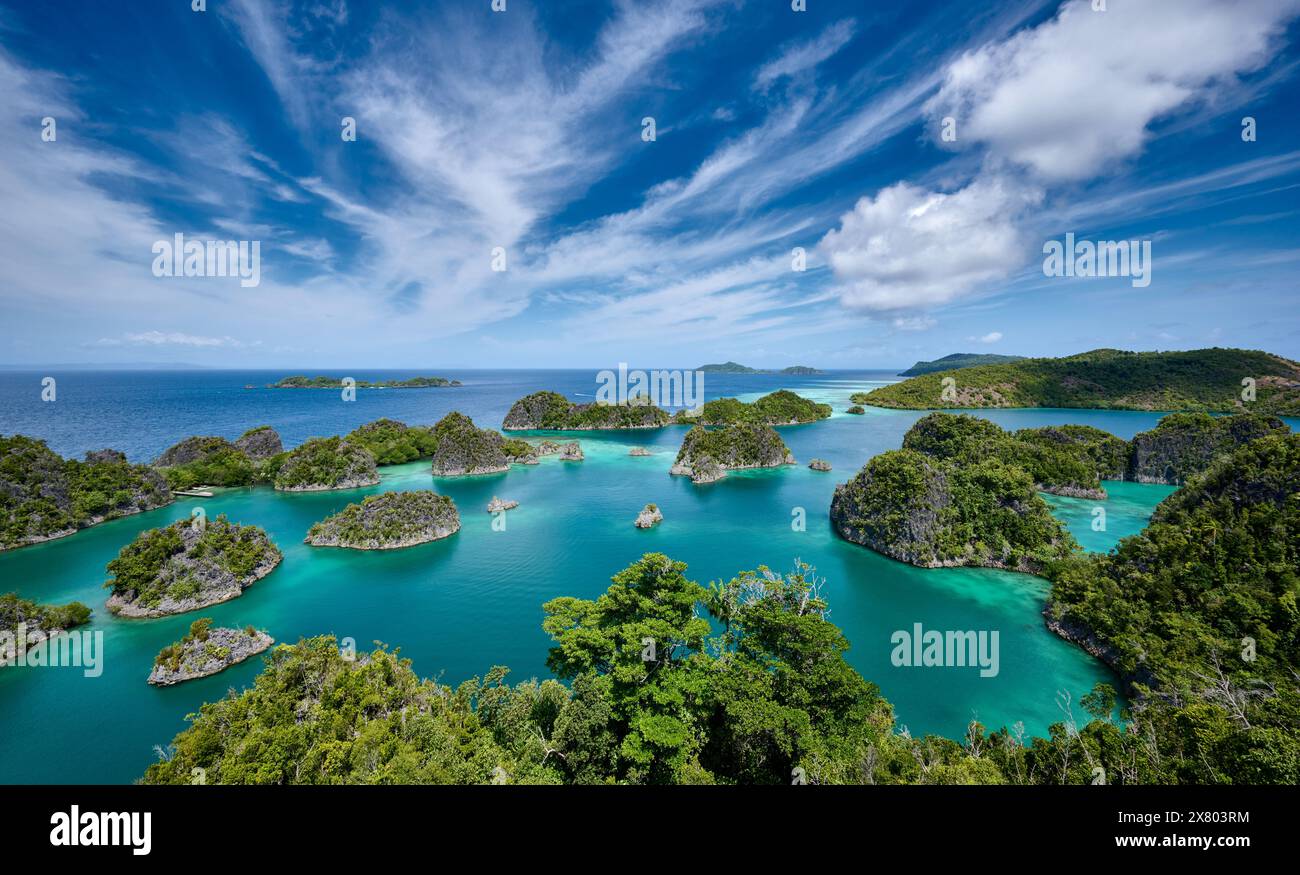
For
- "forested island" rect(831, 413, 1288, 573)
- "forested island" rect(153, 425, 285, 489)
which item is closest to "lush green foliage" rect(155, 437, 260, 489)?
"forested island" rect(153, 425, 285, 489)

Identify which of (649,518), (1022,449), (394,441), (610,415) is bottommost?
(649,518)

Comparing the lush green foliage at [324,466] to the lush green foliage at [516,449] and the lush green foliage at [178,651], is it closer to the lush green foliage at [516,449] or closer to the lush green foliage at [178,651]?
the lush green foliage at [516,449]

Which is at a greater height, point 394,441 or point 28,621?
point 394,441

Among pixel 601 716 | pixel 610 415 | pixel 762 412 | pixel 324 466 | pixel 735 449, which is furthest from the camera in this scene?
pixel 762 412

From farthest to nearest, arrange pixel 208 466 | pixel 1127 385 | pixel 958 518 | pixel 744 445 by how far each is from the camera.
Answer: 1. pixel 1127 385
2. pixel 744 445
3. pixel 208 466
4. pixel 958 518

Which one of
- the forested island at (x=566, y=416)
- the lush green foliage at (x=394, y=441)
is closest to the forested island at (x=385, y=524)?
the lush green foliage at (x=394, y=441)

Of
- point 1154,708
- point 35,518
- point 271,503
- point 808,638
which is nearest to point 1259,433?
point 1154,708

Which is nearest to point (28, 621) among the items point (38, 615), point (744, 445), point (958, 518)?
point (38, 615)

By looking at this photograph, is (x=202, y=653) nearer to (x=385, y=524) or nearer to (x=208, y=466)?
(x=385, y=524)
